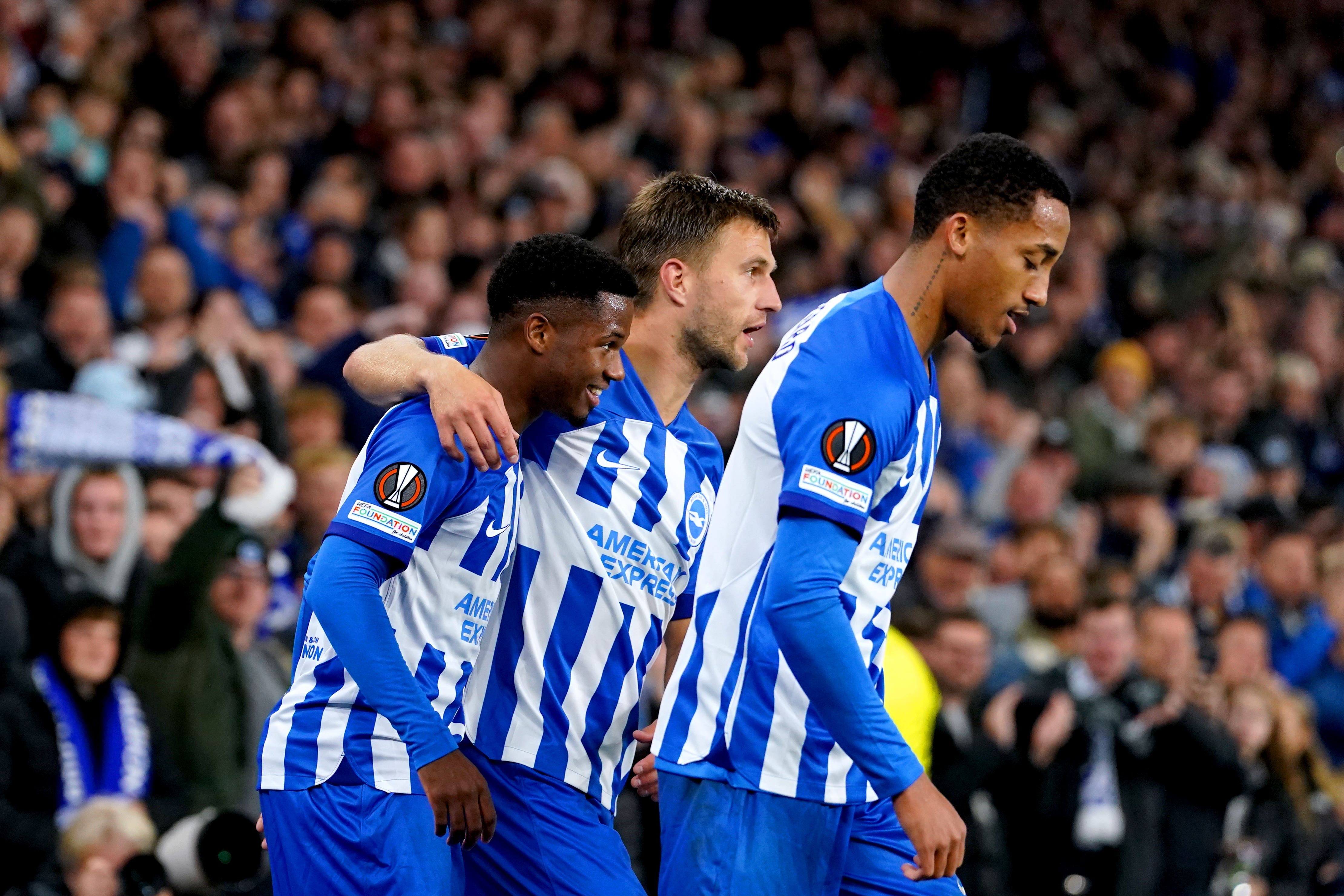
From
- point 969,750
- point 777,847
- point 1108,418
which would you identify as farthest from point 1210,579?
point 777,847

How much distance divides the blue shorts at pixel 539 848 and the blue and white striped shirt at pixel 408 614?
0.25 m

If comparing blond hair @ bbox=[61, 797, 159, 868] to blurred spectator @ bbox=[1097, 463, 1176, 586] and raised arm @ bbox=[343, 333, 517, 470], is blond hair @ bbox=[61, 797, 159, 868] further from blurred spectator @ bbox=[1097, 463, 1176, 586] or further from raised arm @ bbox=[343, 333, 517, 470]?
blurred spectator @ bbox=[1097, 463, 1176, 586]

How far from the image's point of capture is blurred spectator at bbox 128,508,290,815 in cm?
634

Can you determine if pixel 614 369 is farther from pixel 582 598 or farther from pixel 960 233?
pixel 960 233

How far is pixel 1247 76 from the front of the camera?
2012 cm

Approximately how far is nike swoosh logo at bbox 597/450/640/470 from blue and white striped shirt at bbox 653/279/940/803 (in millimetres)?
456

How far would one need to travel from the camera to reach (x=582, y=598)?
3.89 metres

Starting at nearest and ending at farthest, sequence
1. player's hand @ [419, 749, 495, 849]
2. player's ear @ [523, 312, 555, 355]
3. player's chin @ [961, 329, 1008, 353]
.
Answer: player's hand @ [419, 749, 495, 849] < player's chin @ [961, 329, 1008, 353] < player's ear @ [523, 312, 555, 355]

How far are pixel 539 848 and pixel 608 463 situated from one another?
2.86 ft

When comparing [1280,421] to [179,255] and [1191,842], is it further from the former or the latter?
[179,255]

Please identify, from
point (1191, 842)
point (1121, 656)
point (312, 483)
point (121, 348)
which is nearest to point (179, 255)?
point (121, 348)

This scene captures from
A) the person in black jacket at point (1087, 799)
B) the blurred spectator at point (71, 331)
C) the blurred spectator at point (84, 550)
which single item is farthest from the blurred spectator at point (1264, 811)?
the blurred spectator at point (71, 331)

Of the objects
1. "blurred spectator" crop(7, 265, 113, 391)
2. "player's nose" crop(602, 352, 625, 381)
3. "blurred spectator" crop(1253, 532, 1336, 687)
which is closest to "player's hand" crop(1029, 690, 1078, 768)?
"blurred spectator" crop(1253, 532, 1336, 687)

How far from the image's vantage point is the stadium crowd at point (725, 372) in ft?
21.2
